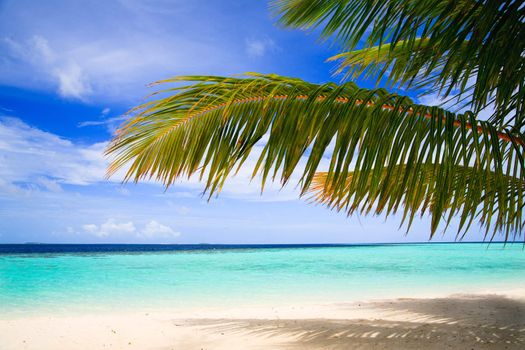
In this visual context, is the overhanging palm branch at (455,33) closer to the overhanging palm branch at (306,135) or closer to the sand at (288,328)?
the overhanging palm branch at (306,135)

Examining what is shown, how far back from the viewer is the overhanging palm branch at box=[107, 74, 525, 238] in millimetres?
1616

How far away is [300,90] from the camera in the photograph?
190 centimetres

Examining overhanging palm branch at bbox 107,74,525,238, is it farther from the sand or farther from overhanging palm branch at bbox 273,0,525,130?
the sand

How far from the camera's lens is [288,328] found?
180 inches

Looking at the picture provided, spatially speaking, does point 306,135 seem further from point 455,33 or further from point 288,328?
point 288,328

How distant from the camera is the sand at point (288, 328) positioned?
384 cm

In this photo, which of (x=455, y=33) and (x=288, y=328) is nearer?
(x=455, y=33)

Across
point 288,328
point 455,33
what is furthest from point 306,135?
point 288,328

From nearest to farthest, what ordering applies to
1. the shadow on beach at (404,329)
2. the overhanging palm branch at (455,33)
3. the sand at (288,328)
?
the overhanging palm branch at (455,33)
the shadow on beach at (404,329)
the sand at (288,328)

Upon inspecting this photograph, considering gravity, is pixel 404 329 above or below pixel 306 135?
below

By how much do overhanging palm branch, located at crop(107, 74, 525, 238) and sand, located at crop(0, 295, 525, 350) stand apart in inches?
93.9

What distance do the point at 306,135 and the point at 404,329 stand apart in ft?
11.5

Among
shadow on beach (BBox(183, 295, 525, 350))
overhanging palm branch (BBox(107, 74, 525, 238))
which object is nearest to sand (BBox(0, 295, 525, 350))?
shadow on beach (BBox(183, 295, 525, 350))

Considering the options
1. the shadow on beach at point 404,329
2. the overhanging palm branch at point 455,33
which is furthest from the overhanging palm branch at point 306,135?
the shadow on beach at point 404,329
